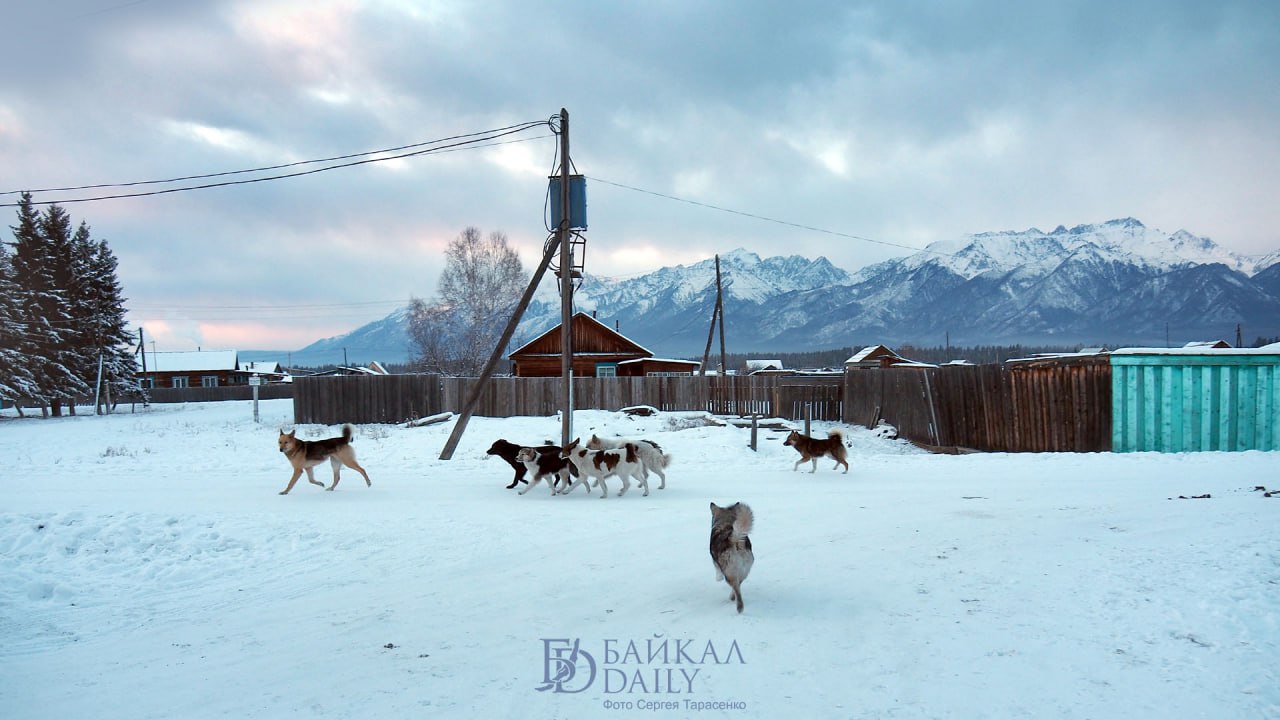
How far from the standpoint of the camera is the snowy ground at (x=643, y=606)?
4.42 meters

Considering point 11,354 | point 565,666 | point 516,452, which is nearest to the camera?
point 565,666

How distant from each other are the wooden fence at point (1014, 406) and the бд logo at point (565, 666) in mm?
15898

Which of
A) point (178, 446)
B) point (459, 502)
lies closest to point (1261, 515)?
point (459, 502)

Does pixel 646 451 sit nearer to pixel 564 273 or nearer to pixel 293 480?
pixel 293 480

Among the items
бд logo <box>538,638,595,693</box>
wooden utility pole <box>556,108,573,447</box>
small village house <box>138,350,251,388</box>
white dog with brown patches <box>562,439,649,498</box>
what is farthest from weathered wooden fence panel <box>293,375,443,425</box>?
small village house <box>138,350,251,388</box>

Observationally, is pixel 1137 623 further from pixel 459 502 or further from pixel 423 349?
pixel 423 349

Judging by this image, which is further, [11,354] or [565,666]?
[11,354]

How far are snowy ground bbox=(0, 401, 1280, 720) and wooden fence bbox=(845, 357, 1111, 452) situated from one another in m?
4.93

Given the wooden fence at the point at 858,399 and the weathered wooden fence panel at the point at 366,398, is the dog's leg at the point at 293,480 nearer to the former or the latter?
the wooden fence at the point at 858,399

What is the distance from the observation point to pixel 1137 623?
17.3ft

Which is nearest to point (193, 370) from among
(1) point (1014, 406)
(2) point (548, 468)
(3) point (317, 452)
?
(3) point (317, 452)

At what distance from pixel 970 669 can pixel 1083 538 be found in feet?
13.5

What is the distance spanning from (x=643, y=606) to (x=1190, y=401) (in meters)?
16.2

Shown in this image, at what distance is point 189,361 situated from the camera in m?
88.6
